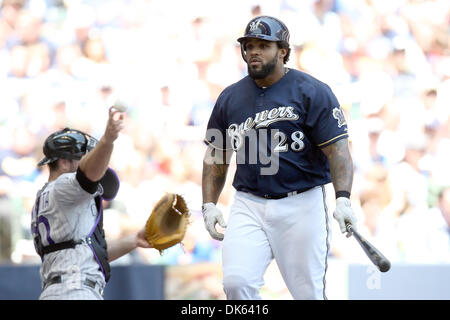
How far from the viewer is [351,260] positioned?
777 cm

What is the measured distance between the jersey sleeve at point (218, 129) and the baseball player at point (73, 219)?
93 centimetres

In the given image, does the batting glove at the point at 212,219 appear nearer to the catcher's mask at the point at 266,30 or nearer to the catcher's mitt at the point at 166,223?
the catcher's mitt at the point at 166,223

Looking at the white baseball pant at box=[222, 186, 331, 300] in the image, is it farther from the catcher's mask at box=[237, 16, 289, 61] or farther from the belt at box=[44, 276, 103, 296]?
the catcher's mask at box=[237, 16, 289, 61]

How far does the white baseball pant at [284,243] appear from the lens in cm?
455

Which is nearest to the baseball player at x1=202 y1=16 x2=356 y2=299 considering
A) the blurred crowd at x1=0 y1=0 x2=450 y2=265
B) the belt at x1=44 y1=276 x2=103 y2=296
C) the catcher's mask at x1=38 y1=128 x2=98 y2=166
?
the belt at x1=44 y1=276 x2=103 y2=296

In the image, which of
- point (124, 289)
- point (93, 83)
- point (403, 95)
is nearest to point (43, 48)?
point (93, 83)

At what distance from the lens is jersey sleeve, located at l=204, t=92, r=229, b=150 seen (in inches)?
199

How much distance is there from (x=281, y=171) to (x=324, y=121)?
0.39 m

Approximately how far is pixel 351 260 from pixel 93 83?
128 inches

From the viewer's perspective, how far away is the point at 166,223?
191 inches

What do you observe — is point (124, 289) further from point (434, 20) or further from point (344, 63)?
point (434, 20)

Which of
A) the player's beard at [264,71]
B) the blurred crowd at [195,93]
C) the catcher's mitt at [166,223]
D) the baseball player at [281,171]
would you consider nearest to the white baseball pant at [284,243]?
the baseball player at [281,171]

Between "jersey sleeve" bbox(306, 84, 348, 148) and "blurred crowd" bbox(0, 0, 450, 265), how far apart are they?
3241 millimetres

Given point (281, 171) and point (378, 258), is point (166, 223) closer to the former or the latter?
point (281, 171)
